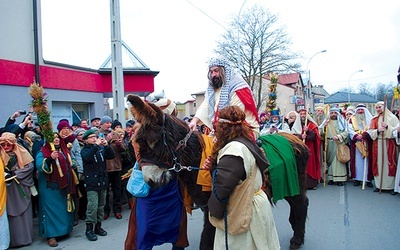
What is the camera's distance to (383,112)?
7812 millimetres

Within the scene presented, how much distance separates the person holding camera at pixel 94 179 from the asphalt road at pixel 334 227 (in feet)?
0.75

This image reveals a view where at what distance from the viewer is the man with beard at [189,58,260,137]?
3869 millimetres

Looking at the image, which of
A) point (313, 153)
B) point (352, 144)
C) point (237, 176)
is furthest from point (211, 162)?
point (352, 144)

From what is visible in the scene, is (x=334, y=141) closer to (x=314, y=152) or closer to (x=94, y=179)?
(x=314, y=152)

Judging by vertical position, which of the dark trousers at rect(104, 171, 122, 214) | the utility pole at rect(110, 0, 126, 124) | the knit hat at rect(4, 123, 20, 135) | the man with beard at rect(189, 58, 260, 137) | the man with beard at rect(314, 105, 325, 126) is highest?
the utility pole at rect(110, 0, 126, 124)

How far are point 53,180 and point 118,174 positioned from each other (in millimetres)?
1629

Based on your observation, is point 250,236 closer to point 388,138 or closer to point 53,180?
point 53,180

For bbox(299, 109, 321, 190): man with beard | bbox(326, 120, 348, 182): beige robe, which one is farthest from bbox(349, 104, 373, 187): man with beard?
bbox(299, 109, 321, 190): man with beard

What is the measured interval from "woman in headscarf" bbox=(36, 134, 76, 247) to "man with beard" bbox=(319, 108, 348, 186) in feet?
21.0

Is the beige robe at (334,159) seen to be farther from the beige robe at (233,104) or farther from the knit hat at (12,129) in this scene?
the knit hat at (12,129)

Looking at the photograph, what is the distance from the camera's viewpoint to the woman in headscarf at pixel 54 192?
504 cm

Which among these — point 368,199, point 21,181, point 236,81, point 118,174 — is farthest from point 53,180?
point 368,199

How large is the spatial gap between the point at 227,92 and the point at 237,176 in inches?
61.9

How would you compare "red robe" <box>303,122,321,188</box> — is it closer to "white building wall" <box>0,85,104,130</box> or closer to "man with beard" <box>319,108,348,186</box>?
"man with beard" <box>319,108,348,186</box>
